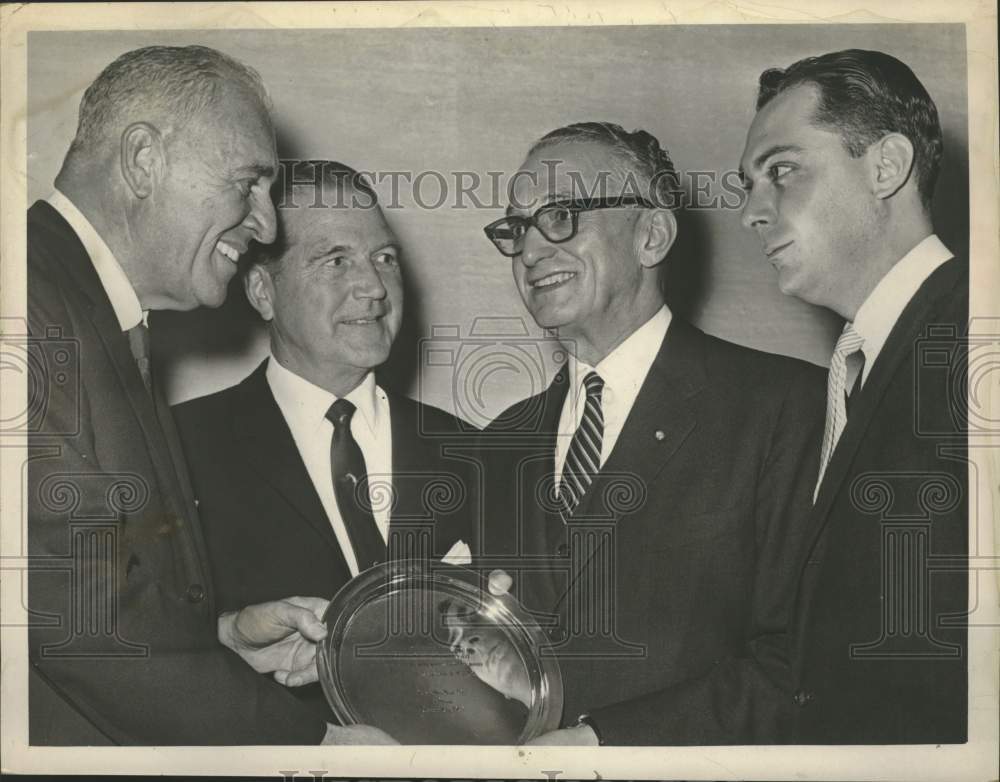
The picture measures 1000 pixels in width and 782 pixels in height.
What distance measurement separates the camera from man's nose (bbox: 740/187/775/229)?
2.89 m

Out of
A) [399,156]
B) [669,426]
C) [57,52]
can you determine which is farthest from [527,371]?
[57,52]

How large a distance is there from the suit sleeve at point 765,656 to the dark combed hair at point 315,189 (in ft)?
3.81

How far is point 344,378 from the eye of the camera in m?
2.93

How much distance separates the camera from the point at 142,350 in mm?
2922

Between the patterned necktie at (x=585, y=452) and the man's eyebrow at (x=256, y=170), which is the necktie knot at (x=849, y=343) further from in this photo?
the man's eyebrow at (x=256, y=170)

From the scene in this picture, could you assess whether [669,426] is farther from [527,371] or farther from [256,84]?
[256,84]

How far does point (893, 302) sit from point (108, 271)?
193cm

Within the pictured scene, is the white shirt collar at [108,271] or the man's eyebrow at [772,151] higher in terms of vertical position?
the man's eyebrow at [772,151]

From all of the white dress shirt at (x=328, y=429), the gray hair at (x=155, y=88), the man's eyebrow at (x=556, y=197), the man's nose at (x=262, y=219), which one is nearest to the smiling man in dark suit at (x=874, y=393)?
the man's eyebrow at (x=556, y=197)

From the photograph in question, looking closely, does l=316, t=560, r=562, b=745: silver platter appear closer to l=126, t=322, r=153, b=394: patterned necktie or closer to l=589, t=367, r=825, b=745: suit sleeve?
l=589, t=367, r=825, b=745: suit sleeve

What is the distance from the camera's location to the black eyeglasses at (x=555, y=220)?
Answer: 2883 mm

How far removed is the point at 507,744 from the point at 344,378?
990mm

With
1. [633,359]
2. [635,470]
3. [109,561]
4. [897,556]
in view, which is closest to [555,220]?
[633,359]

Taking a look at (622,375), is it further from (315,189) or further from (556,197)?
(315,189)
